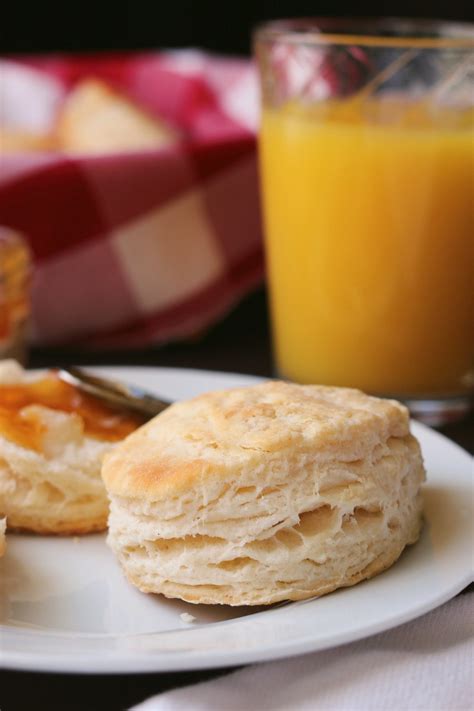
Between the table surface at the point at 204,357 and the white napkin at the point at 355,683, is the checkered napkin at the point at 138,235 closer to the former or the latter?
the table surface at the point at 204,357

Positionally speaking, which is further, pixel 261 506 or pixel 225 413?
pixel 225 413

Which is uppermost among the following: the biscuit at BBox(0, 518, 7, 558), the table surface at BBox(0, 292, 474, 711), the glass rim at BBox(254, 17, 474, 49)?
the glass rim at BBox(254, 17, 474, 49)

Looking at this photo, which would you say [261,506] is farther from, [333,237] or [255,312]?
[255,312]

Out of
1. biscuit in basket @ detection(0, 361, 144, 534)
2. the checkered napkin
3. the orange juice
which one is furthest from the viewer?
the checkered napkin

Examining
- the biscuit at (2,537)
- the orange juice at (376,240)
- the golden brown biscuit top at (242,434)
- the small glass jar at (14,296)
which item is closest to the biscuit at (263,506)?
the golden brown biscuit top at (242,434)

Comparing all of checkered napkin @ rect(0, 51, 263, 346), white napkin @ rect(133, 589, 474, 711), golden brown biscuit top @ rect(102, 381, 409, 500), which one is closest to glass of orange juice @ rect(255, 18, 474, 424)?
checkered napkin @ rect(0, 51, 263, 346)

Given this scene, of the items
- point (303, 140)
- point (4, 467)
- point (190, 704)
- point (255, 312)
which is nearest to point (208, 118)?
point (255, 312)

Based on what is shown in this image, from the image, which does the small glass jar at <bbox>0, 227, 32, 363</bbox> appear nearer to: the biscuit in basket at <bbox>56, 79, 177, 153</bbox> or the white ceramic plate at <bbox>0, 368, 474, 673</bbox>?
the biscuit in basket at <bbox>56, 79, 177, 153</bbox>
